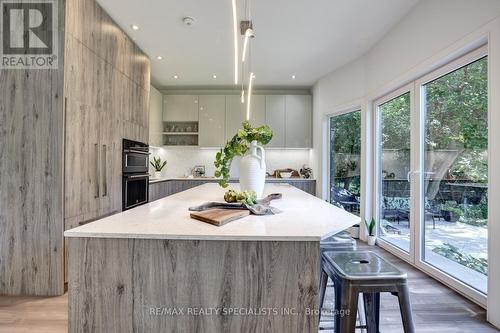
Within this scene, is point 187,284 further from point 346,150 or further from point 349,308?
point 346,150

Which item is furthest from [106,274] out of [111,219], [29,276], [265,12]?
[265,12]

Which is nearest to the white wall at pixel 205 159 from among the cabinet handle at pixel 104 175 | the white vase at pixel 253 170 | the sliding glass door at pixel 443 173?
the sliding glass door at pixel 443 173

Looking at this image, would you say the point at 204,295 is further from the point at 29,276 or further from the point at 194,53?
the point at 194,53

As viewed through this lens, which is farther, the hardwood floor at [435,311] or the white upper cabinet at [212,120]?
the white upper cabinet at [212,120]

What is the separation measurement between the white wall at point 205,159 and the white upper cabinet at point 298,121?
0.36 m

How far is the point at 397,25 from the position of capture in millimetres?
3109

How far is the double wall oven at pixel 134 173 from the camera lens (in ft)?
11.0

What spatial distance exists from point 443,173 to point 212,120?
4021 mm

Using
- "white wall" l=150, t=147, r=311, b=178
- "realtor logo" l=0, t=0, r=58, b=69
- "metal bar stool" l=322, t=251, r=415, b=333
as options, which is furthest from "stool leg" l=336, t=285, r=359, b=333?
"white wall" l=150, t=147, r=311, b=178

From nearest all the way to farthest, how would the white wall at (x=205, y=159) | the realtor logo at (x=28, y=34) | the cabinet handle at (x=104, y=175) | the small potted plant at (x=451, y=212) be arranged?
the realtor logo at (x=28, y=34), the small potted plant at (x=451, y=212), the cabinet handle at (x=104, y=175), the white wall at (x=205, y=159)

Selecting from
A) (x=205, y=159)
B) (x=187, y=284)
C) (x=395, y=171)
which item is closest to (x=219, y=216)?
(x=187, y=284)

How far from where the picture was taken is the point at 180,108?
18.2 feet

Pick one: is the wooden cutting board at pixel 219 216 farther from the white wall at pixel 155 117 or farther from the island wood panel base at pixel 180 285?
the white wall at pixel 155 117

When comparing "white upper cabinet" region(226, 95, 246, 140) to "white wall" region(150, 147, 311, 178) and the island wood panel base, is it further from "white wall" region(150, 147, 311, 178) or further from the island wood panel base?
the island wood panel base
